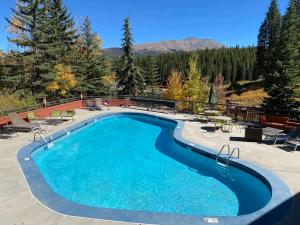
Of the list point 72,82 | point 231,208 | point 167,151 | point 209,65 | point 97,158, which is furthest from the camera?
point 209,65

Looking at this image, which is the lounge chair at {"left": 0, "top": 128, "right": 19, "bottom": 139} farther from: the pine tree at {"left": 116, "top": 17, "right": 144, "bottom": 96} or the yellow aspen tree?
the yellow aspen tree

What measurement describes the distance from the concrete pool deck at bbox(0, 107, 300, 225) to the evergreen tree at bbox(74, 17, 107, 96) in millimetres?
16814

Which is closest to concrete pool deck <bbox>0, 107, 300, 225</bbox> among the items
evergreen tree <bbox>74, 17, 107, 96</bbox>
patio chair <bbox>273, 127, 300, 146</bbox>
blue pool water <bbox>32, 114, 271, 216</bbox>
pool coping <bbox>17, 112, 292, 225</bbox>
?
pool coping <bbox>17, 112, 292, 225</bbox>

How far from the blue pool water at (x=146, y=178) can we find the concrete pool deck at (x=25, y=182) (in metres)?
0.77

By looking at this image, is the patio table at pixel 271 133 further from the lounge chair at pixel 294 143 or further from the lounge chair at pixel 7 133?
the lounge chair at pixel 7 133

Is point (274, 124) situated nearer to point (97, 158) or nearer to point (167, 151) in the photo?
point (167, 151)

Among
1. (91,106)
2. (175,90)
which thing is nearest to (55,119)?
(91,106)

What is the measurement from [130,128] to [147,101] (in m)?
4.79

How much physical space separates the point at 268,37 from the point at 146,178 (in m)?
48.9

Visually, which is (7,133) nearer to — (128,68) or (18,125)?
(18,125)

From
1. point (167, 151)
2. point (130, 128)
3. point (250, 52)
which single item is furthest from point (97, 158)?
point (250, 52)

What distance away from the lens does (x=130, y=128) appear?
51.6 feet

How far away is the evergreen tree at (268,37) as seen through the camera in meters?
46.9

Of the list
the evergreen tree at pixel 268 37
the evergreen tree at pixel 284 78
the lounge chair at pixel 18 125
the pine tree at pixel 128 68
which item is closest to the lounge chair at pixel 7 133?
the lounge chair at pixel 18 125
